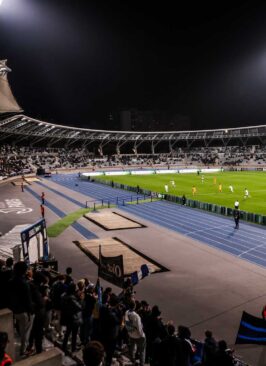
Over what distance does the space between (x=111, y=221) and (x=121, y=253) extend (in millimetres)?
8676

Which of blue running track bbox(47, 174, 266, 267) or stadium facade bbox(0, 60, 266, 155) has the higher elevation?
stadium facade bbox(0, 60, 266, 155)

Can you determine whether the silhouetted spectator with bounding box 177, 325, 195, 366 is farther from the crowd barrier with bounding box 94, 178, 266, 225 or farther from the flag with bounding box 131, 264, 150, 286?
the crowd barrier with bounding box 94, 178, 266, 225

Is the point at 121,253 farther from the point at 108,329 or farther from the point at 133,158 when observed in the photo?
the point at 133,158

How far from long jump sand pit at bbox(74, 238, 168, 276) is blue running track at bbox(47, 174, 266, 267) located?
471 cm

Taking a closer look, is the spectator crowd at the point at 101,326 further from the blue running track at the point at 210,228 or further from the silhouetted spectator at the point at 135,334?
the blue running track at the point at 210,228

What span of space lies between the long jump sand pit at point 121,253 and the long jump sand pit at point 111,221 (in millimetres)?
3598

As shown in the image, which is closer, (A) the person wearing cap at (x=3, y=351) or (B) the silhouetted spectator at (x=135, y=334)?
(A) the person wearing cap at (x=3, y=351)

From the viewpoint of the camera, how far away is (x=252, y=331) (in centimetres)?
766

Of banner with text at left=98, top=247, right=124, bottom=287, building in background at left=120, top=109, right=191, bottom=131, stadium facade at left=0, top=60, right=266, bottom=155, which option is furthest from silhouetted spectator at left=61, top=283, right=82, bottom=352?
building in background at left=120, top=109, right=191, bottom=131

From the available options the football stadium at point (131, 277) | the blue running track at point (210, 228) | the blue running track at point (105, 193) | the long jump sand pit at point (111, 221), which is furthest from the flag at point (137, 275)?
the blue running track at point (105, 193)

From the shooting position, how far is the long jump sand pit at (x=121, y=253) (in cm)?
1741

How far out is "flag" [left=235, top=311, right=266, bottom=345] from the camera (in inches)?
297

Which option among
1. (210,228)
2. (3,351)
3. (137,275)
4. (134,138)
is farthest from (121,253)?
(134,138)

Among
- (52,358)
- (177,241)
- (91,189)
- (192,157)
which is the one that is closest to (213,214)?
(177,241)
